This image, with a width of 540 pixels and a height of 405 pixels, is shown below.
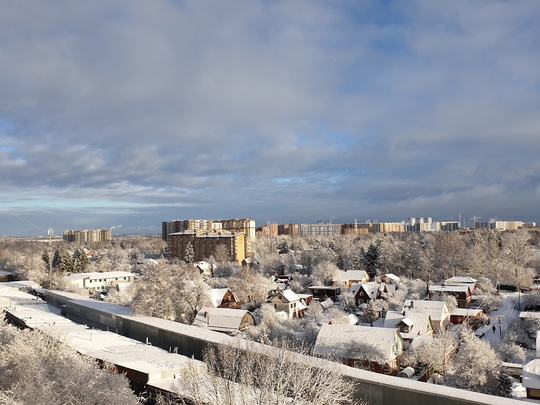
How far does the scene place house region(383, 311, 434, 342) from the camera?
27219mm

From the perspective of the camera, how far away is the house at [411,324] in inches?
1072

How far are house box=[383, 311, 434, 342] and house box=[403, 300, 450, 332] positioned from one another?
1322 mm

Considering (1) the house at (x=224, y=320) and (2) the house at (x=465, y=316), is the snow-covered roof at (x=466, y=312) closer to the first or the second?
(2) the house at (x=465, y=316)

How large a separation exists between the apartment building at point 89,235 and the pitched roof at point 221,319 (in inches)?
5763

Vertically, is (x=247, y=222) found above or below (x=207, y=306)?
above

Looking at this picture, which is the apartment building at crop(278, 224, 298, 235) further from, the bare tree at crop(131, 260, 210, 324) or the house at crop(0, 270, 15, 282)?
the bare tree at crop(131, 260, 210, 324)

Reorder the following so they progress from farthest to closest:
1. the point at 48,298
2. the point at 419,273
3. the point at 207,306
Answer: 1. the point at 419,273
2. the point at 48,298
3. the point at 207,306

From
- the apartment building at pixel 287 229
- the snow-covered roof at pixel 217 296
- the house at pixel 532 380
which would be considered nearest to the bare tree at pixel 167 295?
the snow-covered roof at pixel 217 296

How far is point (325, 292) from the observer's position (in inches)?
1818

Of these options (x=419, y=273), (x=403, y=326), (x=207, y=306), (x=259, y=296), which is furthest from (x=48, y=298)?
(x=419, y=273)

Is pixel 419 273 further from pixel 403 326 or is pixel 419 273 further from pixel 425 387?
pixel 425 387

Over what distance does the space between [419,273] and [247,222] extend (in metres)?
51.9

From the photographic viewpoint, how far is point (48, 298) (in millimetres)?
37562

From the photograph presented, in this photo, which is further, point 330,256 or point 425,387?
point 330,256
